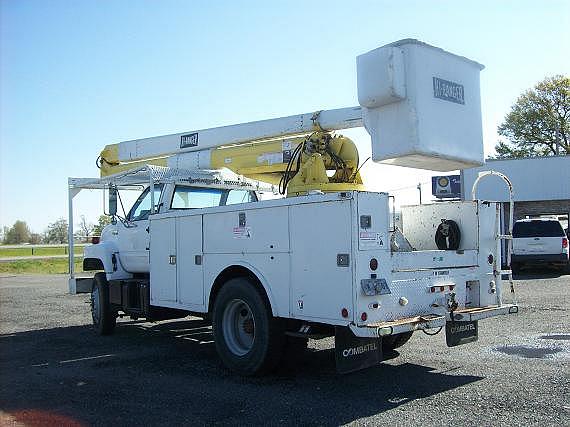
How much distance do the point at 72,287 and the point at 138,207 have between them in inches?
87.4

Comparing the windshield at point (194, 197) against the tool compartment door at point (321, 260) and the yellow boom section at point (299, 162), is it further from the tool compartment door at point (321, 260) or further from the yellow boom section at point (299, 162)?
the tool compartment door at point (321, 260)

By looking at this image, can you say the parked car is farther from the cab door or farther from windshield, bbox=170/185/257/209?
the cab door

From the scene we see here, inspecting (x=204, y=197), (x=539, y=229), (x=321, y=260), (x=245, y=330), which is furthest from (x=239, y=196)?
(x=539, y=229)

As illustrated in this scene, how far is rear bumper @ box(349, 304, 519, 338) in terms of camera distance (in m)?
5.79

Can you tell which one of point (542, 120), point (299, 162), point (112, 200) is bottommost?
point (112, 200)

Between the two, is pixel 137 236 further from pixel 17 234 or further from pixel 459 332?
pixel 17 234

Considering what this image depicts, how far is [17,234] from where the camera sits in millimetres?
82625

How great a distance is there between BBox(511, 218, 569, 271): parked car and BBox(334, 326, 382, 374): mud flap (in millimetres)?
15965

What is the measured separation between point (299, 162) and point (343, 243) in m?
3.11

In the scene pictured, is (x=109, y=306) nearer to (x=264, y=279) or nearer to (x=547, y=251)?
(x=264, y=279)

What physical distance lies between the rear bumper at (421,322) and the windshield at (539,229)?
14416 mm

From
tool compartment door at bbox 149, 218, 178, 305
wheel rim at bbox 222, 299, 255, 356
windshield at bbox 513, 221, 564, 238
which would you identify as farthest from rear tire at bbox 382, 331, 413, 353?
windshield at bbox 513, 221, 564, 238

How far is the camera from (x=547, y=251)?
20.5 meters

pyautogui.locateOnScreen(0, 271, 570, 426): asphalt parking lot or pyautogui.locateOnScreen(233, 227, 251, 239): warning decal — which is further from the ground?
pyautogui.locateOnScreen(233, 227, 251, 239): warning decal
